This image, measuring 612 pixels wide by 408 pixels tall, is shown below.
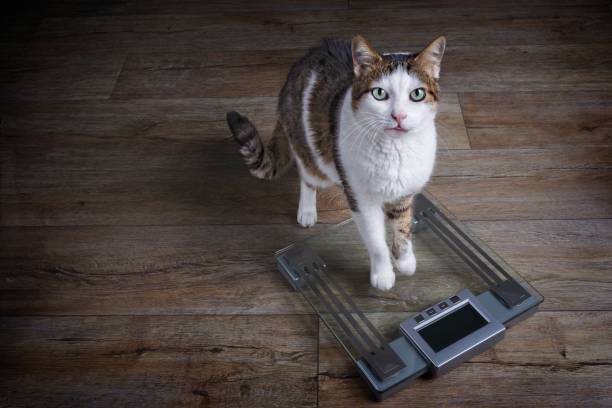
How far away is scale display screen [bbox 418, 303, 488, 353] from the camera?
104 cm

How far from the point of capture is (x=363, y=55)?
95cm

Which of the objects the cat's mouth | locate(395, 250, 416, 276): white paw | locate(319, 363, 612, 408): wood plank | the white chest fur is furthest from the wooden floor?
the cat's mouth

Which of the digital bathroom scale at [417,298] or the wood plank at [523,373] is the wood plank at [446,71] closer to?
the digital bathroom scale at [417,298]

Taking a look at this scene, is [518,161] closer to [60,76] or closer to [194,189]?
[194,189]

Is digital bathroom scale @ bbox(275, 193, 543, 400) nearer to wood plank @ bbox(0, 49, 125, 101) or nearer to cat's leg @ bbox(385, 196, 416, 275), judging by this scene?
cat's leg @ bbox(385, 196, 416, 275)

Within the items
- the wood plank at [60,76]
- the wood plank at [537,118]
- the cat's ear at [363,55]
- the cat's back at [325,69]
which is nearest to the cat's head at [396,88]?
the cat's ear at [363,55]

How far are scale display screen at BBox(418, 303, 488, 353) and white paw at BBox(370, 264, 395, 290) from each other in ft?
0.47

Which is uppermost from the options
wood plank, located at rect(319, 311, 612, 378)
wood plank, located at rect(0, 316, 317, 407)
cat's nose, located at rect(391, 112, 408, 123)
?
cat's nose, located at rect(391, 112, 408, 123)

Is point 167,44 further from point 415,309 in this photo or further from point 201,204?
point 415,309

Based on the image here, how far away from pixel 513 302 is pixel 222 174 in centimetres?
85

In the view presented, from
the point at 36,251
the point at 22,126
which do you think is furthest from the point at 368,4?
the point at 36,251

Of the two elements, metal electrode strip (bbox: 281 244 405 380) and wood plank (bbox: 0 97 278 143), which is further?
wood plank (bbox: 0 97 278 143)

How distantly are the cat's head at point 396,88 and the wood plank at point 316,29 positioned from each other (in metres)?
0.95

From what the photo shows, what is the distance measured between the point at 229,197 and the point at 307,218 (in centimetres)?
25
